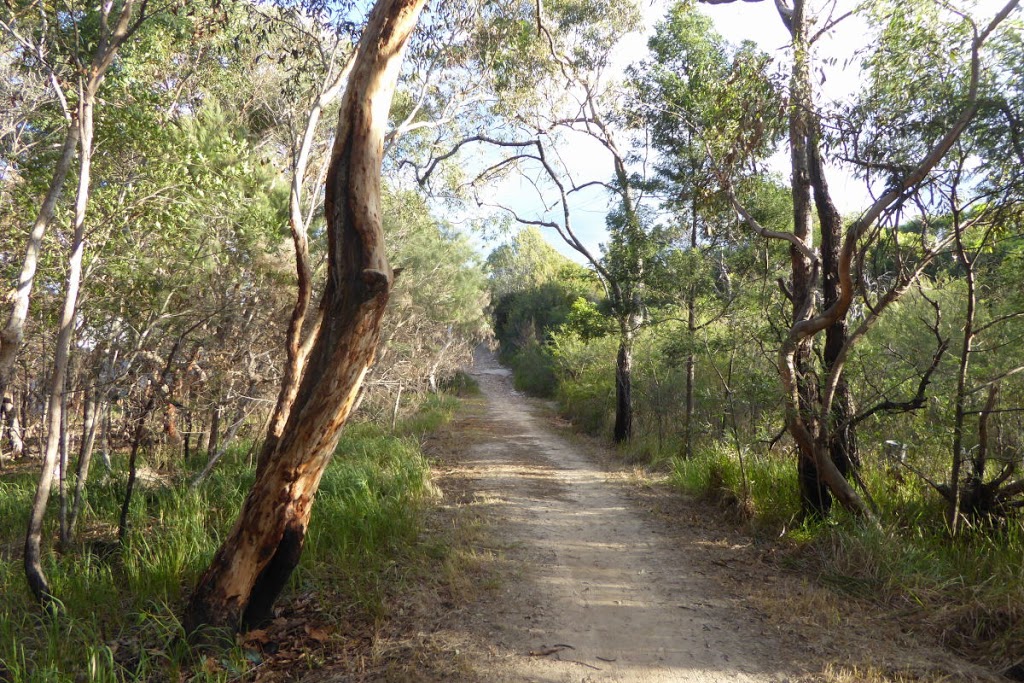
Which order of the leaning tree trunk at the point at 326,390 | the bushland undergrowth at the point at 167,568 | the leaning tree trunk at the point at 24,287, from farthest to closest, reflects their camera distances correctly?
the leaning tree trunk at the point at 24,287, the leaning tree trunk at the point at 326,390, the bushland undergrowth at the point at 167,568

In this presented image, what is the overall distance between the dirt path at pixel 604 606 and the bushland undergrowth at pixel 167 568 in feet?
3.05

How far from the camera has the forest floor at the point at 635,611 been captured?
12.9 ft

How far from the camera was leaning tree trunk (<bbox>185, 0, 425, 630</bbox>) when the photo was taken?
14.1 ft

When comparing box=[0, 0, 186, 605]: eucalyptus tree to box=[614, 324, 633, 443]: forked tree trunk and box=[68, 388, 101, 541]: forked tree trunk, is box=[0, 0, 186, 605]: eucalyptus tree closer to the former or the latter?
box=[68, 388, 101, 541]: forked tree trunk

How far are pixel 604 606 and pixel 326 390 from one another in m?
2.67

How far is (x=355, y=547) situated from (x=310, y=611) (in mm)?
1043

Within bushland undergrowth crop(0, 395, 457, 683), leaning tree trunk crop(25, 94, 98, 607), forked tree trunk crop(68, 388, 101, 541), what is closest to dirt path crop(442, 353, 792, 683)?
bushland undergrowth crop(0, 395, 457, 683)

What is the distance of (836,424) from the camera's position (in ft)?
21.2

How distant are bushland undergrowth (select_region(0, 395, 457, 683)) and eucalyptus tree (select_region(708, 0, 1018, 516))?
3774 millimetres

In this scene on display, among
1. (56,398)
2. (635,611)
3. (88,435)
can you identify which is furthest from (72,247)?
(635,611)

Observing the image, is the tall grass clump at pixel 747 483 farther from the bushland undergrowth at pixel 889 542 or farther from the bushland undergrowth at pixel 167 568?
the bushland undergrowth at pixel 167 568

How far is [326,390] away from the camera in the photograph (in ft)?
14.1

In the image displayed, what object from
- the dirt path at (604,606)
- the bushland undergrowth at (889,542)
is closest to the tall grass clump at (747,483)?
the bushland undergrowth at (889,542)

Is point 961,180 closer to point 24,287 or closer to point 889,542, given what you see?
point 889,542
